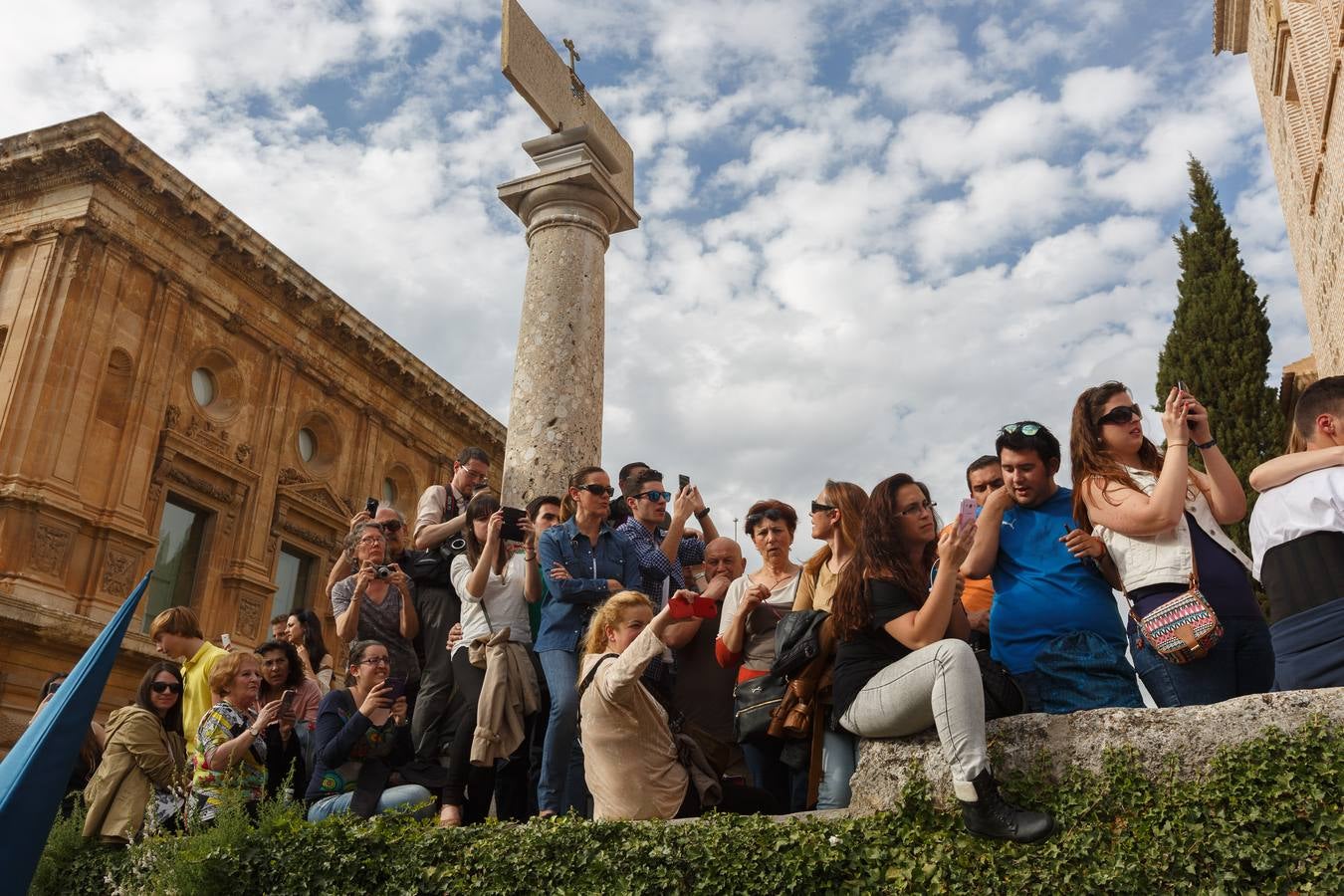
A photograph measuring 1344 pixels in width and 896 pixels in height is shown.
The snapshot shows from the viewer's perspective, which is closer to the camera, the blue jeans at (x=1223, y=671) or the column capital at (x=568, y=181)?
the blue jeans at (x=1223, y=671)

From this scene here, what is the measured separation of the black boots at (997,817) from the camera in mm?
3686

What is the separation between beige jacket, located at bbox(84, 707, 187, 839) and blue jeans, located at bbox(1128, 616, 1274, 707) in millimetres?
5392

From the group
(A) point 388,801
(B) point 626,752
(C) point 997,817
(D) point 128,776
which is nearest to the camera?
(C) point 997,817

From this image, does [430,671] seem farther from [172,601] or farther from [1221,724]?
[172,601]

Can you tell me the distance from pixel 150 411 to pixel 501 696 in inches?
653

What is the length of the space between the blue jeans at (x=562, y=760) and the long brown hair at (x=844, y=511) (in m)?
1.47

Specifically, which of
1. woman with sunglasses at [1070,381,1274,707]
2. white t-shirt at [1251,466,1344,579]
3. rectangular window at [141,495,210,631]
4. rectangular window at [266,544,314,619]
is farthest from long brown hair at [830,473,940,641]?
rectangular window at [266,544,314,619]

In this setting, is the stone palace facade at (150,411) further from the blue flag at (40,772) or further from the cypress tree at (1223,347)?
the cypress tree at (1223,347)

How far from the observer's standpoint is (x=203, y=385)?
22.0m

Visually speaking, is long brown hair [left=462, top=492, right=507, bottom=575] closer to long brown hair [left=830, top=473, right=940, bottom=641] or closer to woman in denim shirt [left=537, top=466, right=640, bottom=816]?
woman in denim shirt [left=537, top=466, right=640, bottom=816]

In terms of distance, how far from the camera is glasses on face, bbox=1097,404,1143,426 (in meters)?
4.43

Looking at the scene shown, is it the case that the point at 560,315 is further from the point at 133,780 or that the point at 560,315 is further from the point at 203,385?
the point at 203,385

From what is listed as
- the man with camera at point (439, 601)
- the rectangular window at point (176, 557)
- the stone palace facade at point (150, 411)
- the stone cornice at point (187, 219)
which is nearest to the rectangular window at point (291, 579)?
the stone palace facade at point (150, 411)

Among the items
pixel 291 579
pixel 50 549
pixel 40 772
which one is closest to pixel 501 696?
pixel 40 772
